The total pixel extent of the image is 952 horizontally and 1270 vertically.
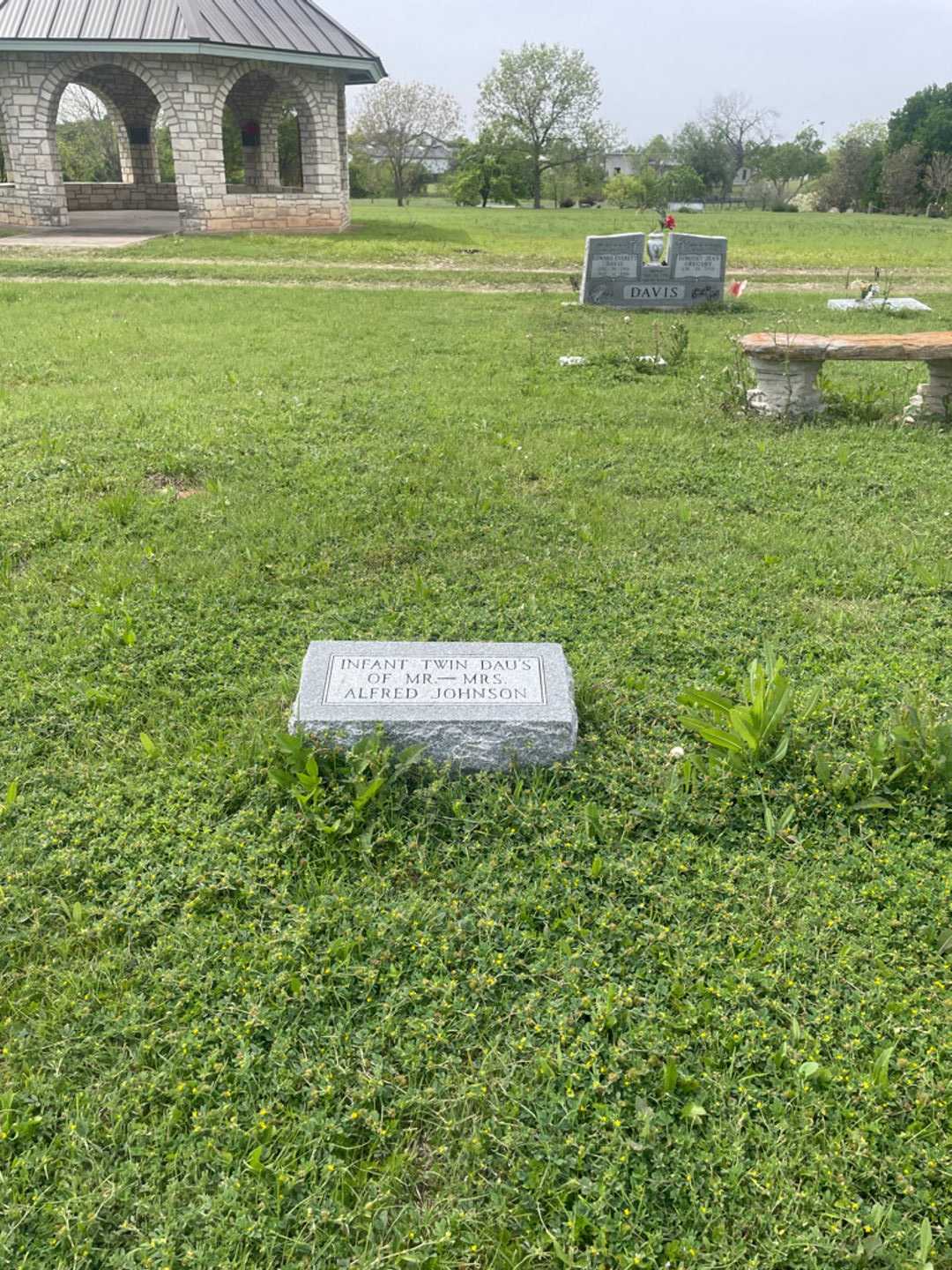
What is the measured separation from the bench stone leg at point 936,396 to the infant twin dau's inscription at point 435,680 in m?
5.46

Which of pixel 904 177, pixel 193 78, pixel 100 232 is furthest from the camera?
pixel 904 177

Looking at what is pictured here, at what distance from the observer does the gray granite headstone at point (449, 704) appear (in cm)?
315

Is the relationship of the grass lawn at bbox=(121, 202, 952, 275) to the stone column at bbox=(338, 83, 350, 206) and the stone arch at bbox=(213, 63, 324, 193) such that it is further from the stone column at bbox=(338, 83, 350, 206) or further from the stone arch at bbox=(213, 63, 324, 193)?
the stone arch at bbox=(213, 63, 324, 193)

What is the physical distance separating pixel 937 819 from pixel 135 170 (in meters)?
33.7

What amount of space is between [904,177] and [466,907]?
190 feet

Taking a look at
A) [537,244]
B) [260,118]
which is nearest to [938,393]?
[537,244]

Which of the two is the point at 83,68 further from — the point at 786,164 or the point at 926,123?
the point at 786,164

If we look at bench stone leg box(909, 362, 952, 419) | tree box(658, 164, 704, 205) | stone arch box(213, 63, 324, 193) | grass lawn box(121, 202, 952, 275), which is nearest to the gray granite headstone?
bench stone leg box(909, 362, 952, 419)

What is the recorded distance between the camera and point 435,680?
331 centimetres

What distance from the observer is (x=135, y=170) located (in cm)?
3022

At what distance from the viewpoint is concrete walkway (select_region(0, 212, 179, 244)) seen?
18.6 metres

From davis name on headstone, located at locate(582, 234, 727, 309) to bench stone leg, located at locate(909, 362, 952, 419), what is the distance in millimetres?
6455

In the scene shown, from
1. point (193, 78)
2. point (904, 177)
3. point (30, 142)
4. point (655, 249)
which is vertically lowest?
Answer: point (655, 249)

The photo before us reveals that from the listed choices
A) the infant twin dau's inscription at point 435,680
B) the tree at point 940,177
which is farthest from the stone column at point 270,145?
the tree at point 940,177
